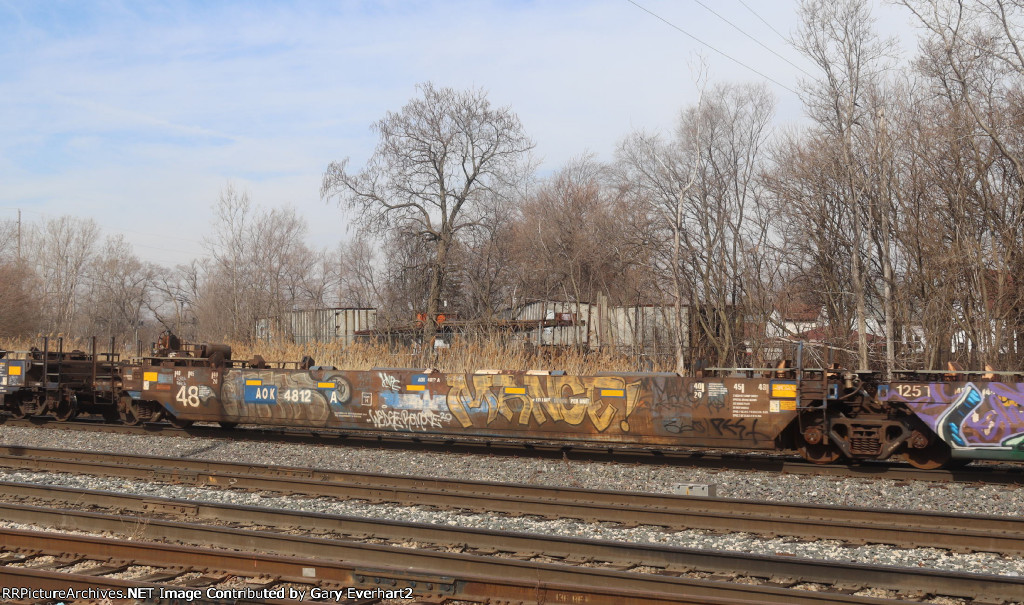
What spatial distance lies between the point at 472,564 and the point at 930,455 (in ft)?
28.3

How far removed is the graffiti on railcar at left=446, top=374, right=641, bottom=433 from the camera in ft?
43.0

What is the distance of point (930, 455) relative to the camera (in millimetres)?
11633

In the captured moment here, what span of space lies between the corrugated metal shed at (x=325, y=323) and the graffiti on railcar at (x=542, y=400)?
25.0 meters

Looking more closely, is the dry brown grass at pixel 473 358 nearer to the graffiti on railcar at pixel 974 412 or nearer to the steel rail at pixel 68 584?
the graffiti on railcar at pixel 974 412

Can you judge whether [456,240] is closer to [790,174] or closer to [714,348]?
[714,348]

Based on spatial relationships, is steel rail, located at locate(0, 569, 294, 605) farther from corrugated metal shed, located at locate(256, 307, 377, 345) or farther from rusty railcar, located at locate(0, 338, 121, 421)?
corrugated metal shed, located at locate(256, 307, 377, 345)

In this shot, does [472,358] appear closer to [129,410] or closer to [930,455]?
[129,410]

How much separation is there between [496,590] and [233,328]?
46078mm

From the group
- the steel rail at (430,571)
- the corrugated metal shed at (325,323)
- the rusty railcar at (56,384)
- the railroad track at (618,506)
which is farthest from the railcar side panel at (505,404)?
the corrugated metal shed at (325,323)

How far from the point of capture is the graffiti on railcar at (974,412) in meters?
11.1

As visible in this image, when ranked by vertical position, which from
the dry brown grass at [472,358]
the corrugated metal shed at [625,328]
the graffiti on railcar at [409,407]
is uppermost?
the corrugated metal shed at [625,328]

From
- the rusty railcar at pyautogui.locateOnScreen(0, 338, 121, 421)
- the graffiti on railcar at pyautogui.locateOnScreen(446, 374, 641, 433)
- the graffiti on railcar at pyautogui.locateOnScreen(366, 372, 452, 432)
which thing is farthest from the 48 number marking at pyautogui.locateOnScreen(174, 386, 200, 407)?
the graffiti on railcar at pyautogui.locateOnScreen(446, 374, 641, 433)

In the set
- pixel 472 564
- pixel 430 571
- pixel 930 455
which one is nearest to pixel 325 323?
pixel 930 455

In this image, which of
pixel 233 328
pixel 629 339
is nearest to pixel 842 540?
pixel 629 339
